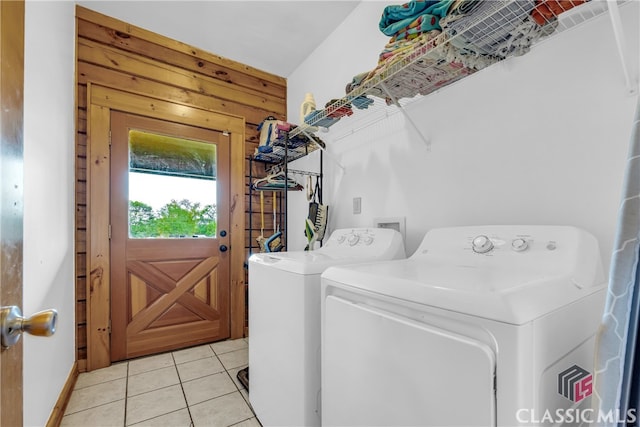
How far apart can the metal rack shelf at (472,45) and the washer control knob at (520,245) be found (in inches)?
22.9

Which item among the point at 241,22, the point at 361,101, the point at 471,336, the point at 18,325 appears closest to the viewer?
the point at 18,325

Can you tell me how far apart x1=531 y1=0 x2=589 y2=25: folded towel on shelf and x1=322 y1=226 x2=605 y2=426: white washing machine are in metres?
0.72

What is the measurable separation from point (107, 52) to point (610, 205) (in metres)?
3.27

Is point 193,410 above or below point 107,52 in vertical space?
below

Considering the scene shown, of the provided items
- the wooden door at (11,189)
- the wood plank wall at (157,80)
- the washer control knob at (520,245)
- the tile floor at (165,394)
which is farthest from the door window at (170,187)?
the washer control knob at (520,245)

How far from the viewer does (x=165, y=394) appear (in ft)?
6.04

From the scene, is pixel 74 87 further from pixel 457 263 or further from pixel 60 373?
pixel 457 263

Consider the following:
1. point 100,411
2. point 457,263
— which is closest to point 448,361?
point 457,263

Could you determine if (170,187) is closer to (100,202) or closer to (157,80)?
(100,202)

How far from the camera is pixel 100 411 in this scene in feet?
5.51

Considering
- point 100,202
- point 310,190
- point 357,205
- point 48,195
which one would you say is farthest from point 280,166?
point 48,195

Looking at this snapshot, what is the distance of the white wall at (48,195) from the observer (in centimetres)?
121

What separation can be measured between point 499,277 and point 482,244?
332 mm

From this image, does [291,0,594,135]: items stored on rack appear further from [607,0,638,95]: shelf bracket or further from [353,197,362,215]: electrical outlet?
[353,197,362,215]: electrical outlet
